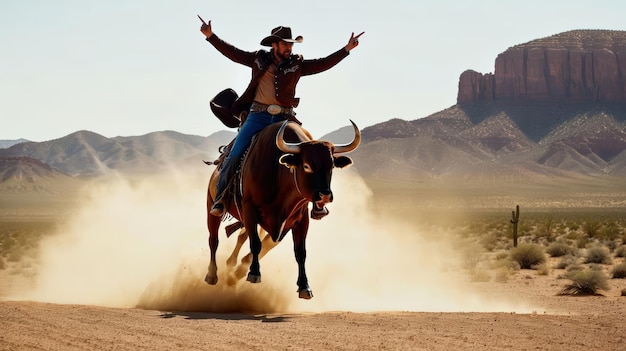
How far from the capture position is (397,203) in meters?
104

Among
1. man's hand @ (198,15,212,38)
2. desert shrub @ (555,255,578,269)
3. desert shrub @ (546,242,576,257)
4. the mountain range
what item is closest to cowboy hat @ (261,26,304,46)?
man's hand @ (198,15,212,38)

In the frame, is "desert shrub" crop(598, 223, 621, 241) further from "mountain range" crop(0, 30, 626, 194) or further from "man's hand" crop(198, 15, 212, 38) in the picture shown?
"mountain range" crop(0, 30, 626, 194)

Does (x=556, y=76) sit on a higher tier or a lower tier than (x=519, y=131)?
higher

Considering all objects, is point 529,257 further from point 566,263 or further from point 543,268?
point 543,268

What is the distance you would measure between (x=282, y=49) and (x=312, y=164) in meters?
3.07

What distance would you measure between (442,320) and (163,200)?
1240cm

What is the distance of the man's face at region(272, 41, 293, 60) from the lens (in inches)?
532

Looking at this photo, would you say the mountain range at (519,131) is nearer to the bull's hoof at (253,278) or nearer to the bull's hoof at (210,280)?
the bull's hoof at (210,280)

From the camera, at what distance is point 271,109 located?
13.3 metres

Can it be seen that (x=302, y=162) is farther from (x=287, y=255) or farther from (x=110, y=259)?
(x=110, y=259)

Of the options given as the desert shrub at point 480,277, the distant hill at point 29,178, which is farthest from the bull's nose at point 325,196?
the distant hill at point 29,178

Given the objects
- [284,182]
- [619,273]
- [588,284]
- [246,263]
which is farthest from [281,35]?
[619,273]

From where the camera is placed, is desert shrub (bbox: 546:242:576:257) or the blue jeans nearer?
the blue jeans

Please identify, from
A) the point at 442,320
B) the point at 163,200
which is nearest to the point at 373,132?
the point at 163,200
